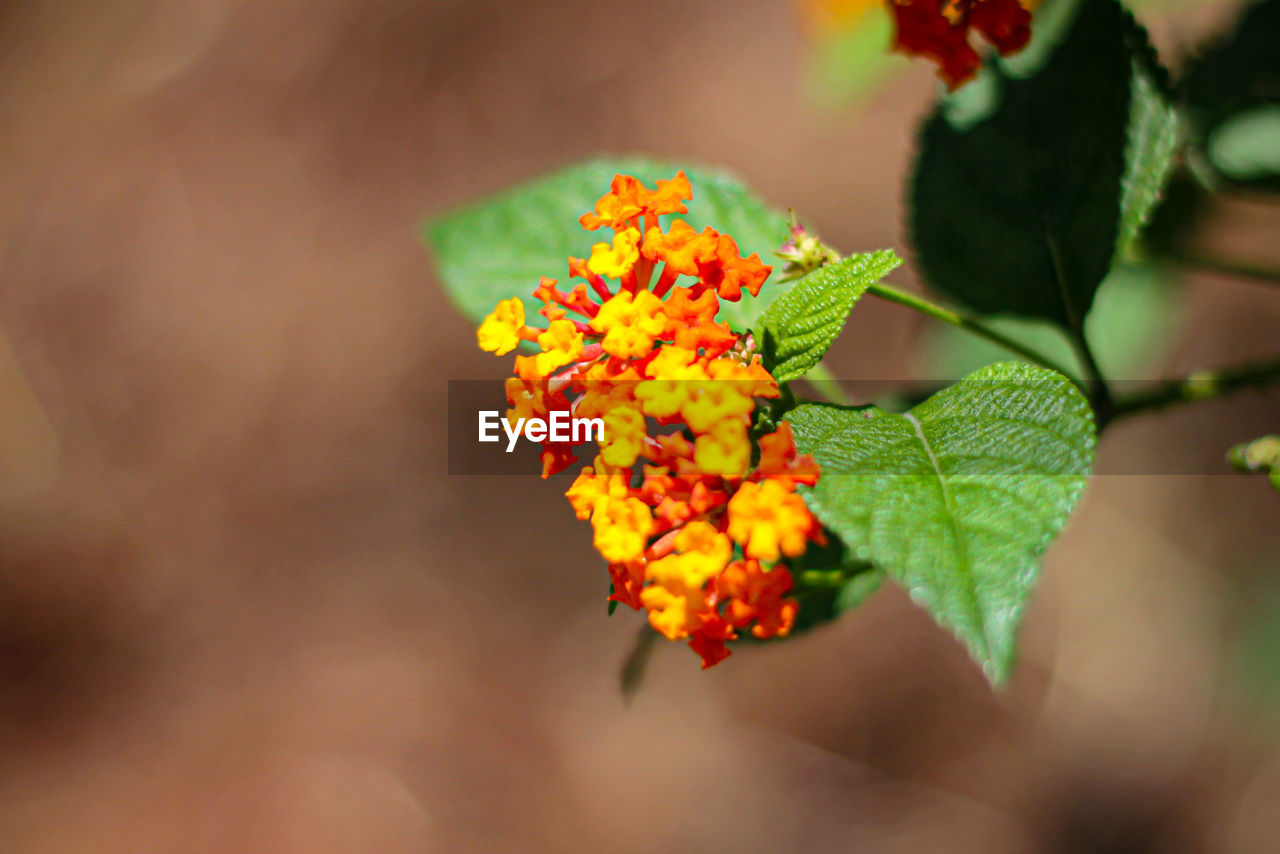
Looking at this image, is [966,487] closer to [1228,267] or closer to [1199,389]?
[1199,389]

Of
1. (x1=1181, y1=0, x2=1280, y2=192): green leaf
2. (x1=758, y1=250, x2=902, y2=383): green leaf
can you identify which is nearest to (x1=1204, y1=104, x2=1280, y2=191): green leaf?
(x1=1181, y1=0, x2=1280, y2=192): green leaf

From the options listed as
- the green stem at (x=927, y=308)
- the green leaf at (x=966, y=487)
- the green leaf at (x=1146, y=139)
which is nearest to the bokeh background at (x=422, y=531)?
the green leaf at (x=1146, y=139)

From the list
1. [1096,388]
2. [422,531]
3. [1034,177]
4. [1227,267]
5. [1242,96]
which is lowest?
[422,531]

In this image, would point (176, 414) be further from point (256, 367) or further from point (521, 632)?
point (521, 632)

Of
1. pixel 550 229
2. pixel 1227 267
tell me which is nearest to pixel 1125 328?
pixel 1227 267

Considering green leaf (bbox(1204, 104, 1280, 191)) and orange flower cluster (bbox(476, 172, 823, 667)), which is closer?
orange flower cluster (bbox(476, 172, 823, 667))

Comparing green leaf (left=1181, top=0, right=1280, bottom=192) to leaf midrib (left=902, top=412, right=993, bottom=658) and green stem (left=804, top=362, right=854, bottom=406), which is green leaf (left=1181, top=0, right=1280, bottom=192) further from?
leaf midrib (left=902, top=412, right=993, bottom=658)
